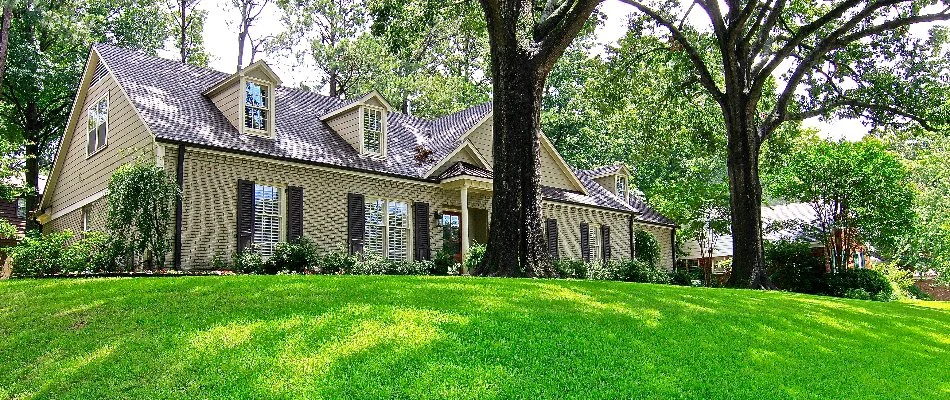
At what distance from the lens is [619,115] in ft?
82.7

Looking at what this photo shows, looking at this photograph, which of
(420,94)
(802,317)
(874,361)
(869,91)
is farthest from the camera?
(420,94)

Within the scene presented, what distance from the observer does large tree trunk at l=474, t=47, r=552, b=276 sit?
11.3 m

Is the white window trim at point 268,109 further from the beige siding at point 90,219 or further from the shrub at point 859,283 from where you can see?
the shrub at point 859,283

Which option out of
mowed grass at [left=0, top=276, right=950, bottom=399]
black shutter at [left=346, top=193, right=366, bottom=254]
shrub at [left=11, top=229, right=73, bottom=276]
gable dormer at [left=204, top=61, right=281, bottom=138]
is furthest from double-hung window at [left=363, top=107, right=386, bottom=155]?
mowed grass at [left=0, top=276, right=950, bottom=399]

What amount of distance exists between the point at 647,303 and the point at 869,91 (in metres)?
15.0

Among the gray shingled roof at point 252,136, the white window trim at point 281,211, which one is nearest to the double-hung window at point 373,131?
the gray shingled roof at point 252,136

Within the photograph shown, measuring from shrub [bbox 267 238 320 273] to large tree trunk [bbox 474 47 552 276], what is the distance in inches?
197

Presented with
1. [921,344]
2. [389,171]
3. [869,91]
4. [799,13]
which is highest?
[799,13]

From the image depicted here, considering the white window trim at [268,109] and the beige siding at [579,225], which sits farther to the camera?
the beige siding at [579,225]

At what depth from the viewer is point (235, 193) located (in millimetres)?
14938

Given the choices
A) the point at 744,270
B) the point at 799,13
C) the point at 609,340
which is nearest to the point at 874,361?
the point at 609,340

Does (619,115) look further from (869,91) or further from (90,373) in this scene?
(90,373)

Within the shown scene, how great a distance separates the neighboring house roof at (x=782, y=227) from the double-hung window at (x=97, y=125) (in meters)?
21.6

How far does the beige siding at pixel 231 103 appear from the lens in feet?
52.8
